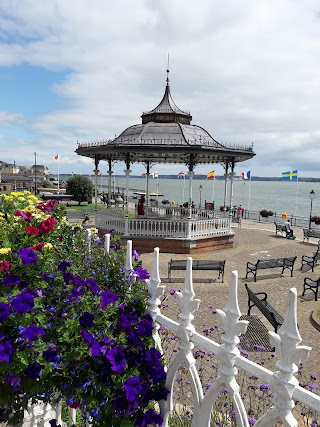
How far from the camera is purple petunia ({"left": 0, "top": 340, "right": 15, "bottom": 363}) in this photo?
6.97ft

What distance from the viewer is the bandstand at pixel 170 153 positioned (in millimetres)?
16359

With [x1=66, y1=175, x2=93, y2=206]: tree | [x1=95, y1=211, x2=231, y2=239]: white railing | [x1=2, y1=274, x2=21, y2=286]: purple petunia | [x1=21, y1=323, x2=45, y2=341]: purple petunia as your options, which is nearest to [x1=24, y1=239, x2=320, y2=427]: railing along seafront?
[x1=21, y1=323, x2=45, y2=341]: purple petunia

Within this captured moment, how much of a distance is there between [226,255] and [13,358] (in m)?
14.6

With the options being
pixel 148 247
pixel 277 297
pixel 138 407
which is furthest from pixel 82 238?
pixel 148 247

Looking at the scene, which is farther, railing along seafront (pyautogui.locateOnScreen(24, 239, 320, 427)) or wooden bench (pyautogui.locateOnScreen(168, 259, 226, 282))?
wooden bench (pyautogui.locateOnScreen(168, 259, 226, 282))

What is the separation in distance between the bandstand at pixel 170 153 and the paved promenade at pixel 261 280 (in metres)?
0.84

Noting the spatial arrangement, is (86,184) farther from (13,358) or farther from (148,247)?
(13,358)

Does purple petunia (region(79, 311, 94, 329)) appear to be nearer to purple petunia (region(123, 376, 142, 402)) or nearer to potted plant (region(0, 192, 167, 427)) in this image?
potted plant (region(0, 192, 167, 427))

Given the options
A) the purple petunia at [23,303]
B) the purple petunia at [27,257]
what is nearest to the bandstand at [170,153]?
the purple petunia at [27,257]

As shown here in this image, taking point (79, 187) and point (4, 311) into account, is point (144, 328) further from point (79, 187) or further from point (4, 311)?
point (79, 187)

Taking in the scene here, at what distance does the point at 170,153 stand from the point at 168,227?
3864 mm

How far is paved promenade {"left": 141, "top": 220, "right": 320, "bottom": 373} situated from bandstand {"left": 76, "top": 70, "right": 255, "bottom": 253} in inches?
32.9

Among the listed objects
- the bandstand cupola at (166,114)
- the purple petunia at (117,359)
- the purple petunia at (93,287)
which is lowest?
the purple petunia at (117,359)

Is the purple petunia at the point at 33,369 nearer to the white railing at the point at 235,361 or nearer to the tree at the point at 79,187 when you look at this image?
the white railing at the point at 235,361
